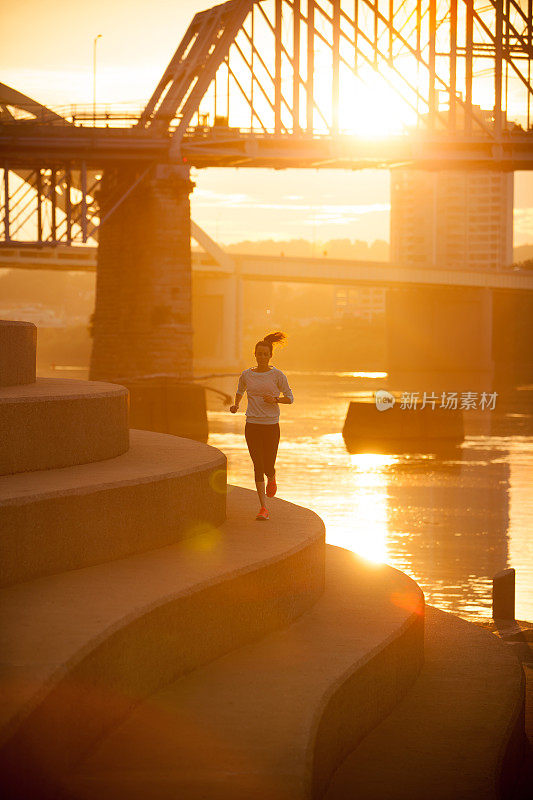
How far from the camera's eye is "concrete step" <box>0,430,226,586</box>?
25.6 feet

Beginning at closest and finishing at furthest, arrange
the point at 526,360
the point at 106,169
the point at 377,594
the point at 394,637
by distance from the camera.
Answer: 1. the point at 394,637
2. the point at 377,594
3. the point at 106,169
4. the point at 526,360

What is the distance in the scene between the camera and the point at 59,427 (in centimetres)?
966

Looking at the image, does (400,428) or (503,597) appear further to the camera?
(400,428)

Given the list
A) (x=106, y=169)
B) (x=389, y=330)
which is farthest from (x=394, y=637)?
(x=389, y=330)

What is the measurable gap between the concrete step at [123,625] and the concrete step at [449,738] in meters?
1.10

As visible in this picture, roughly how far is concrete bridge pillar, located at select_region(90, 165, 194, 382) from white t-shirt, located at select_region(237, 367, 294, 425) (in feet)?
135

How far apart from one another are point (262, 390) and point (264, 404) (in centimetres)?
15

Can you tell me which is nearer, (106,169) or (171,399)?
(171,399)

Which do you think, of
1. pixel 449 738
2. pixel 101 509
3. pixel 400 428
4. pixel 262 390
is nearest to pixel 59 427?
pixel 101 509

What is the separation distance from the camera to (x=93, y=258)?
113 metres

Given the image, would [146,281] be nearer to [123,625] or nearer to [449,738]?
[449,738]

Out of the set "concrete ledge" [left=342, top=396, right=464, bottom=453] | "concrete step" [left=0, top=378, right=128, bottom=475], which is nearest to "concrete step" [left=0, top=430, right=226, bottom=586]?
"concrete step" [left=0, top=378, right=128, bottom=475]

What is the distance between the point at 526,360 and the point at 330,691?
467 ft

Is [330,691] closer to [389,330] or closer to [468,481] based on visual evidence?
[468,481]
